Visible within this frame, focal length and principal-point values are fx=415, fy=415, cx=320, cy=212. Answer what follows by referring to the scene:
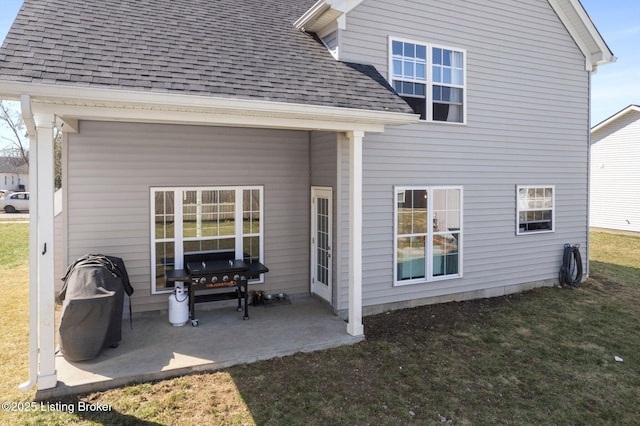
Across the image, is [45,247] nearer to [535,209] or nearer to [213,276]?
[213,276]

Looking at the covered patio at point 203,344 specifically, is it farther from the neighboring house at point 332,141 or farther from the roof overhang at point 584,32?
the roof overhang at point 584,32


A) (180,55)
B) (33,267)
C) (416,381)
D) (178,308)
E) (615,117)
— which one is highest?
(615,117)

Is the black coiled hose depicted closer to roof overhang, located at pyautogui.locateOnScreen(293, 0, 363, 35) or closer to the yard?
the yard

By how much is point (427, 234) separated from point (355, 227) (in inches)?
87.7

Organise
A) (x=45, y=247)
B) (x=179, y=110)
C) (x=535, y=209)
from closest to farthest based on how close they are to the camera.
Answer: (x=45, y=247)
(x=179, y=110)
(x=535, y=209)

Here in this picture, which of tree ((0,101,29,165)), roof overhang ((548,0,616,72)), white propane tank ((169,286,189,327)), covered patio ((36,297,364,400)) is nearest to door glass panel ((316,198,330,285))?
covered patio ((36,297,364,400))

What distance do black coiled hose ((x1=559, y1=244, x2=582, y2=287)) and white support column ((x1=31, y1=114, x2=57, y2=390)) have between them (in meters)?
9.46

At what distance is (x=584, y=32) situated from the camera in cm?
896

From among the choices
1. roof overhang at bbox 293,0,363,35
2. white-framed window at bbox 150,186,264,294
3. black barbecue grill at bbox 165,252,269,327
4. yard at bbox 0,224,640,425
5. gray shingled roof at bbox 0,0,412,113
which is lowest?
yard at bbox 0,224,640,425

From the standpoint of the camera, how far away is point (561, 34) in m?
8.96

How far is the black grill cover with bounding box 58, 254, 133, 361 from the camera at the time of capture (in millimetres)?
4926

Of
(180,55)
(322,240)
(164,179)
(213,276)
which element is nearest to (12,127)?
(164,179)

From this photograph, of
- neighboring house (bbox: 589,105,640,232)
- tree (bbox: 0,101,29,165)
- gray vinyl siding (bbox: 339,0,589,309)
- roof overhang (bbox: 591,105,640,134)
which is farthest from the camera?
tree (bbox: 0,101,29,165)

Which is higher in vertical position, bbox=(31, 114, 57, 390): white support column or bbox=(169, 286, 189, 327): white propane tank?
bbox=(31, 114, 57, 390): white support column
